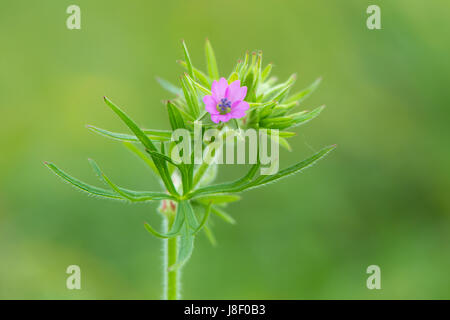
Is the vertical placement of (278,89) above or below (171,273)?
above

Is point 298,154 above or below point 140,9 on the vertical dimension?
below

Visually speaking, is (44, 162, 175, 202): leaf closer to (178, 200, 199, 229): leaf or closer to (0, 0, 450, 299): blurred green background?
(178, 200, 199, 229): leaf

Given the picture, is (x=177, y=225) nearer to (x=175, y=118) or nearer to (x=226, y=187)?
(x=226, y=187)

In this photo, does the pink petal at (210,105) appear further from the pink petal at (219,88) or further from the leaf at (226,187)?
the leaf at (226,187)

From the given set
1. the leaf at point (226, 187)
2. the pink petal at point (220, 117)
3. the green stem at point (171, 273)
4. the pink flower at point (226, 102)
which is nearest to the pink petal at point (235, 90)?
the pink flower at point (226, 102)

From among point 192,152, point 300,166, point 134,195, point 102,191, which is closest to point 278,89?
point 300,166

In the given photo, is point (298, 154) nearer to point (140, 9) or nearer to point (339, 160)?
point (339, 160)

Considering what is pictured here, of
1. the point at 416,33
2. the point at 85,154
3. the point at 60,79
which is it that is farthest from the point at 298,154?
the point at 60,79
